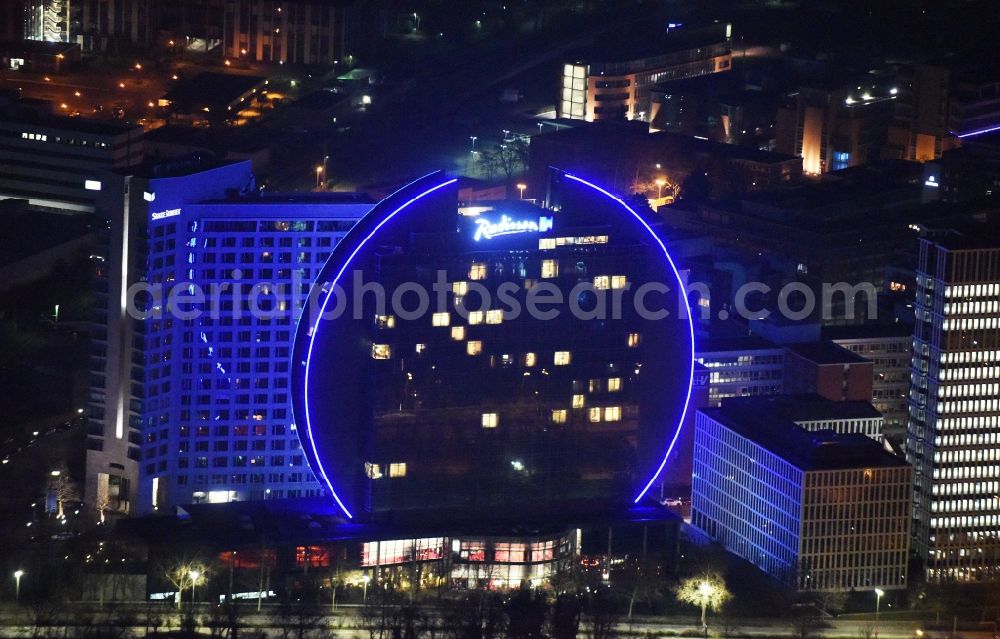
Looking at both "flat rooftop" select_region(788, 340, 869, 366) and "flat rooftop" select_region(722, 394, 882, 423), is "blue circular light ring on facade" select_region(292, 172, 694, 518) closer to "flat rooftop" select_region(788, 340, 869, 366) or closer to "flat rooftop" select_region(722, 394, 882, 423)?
"flat rooftop" select_region(722, 394, 882, 423)

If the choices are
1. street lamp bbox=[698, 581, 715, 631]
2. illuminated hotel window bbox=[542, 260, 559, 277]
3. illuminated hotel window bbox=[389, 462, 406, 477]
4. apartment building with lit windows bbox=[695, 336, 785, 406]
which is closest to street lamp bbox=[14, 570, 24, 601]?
illuminated hotel window bbox=[389, 462, 406, 477]

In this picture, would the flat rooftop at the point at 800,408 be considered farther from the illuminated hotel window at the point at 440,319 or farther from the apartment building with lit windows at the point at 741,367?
the illuminated hotel window at the point at 440,319

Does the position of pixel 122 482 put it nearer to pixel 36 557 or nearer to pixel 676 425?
pixel 36 557

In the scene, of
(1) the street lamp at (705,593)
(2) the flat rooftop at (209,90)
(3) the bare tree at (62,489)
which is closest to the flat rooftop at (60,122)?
(2) the flat rooftop at (209,90)

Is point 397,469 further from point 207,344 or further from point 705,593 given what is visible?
point 705,593

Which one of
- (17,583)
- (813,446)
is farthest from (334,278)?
(813,446)

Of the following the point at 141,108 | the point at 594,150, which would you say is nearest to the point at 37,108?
the point at 141,108
